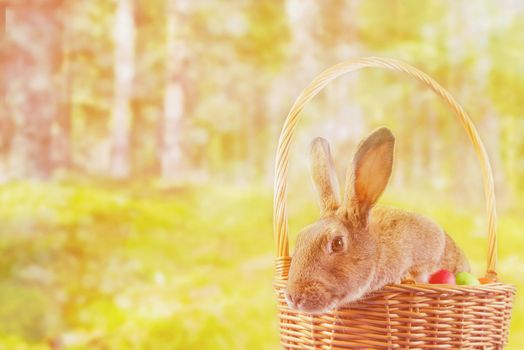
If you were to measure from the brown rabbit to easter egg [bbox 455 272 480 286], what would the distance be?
9cm

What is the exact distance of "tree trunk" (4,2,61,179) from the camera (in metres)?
2.95

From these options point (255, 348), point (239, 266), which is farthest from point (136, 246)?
point (255, 348)

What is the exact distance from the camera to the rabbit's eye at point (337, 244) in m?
1.18

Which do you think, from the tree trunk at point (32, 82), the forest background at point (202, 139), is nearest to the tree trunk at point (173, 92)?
the forest background at point (202, 139)

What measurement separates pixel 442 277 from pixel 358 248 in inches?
8.1

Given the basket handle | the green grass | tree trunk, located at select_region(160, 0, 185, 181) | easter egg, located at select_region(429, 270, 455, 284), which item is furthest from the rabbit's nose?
tree trunk, located at select_region(160, 0, 185, 181)

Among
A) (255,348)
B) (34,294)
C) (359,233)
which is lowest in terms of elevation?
(255,348)

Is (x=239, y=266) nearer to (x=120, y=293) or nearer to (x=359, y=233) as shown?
(x=120, y=293)

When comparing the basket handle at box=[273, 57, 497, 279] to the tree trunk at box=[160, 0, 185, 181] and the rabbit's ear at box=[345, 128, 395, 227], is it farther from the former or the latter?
the tree trunk at box=[160, 0, 185, 181]

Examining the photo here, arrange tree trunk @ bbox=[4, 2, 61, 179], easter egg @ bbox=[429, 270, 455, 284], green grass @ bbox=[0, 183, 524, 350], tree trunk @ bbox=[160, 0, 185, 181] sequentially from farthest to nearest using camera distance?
tree trunk @ bbox=[160, 0, 185, 181] < tree trunk @ bbox=[4, 2, 61, 179] < green grass @ bbox=[0, 183, 524, 350] < easter egg @ bbox=[429, 270, 455, 284]

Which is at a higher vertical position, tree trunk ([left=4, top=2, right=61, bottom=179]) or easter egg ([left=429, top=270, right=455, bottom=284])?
tree trunk ([left=4, top=2, right=61, bottom=179])

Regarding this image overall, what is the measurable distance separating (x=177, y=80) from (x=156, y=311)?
982 millimetres

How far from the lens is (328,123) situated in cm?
300

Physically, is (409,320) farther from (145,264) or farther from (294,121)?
(145,264)
